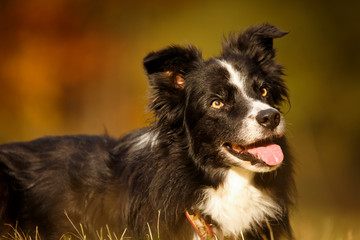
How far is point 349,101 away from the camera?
64.9 ft

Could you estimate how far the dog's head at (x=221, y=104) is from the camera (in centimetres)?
427

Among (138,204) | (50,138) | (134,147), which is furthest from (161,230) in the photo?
(50,138)

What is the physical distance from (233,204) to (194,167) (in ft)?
1.67

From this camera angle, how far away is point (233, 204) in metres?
4.48

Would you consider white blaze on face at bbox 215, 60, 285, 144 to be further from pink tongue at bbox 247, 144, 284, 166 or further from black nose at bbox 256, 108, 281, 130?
pink tongue at bbox 247, 144, 284, 166

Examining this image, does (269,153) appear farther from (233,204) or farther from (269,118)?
(233,204)

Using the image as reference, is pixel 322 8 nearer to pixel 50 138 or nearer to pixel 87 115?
pixel 87 115

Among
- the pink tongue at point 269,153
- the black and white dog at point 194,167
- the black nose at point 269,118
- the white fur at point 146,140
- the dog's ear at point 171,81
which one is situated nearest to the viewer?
the black nose at point 269,118

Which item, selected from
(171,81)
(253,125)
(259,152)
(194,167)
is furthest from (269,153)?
(171,81)

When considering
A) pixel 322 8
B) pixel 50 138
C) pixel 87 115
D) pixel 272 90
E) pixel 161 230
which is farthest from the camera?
pixel 87 115

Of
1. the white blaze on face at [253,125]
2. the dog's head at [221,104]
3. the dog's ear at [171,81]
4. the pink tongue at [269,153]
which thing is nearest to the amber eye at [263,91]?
the dog's head at [221,104]

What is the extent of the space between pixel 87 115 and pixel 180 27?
19.0ft

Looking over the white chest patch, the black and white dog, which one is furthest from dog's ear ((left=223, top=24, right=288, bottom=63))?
the white chest patch

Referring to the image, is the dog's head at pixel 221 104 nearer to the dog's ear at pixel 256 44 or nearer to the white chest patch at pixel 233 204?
the dog's ear at pixel 256 44
